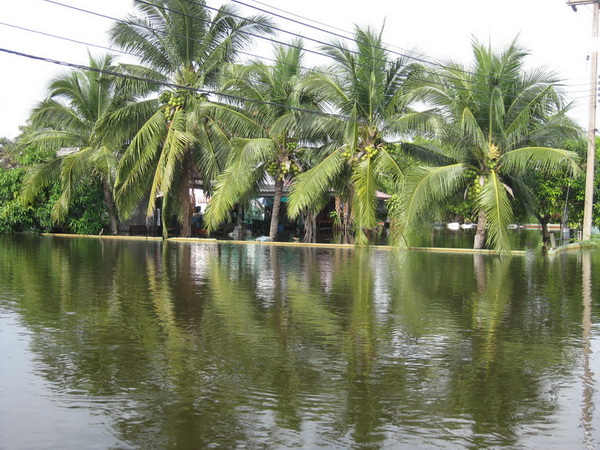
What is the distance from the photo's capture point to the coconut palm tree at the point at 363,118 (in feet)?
69.5

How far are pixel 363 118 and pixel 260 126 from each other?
3890 millimetres

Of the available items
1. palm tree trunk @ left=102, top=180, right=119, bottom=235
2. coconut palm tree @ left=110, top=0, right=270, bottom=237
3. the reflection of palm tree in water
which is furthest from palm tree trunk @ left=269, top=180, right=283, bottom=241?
the reflection of palm tree in water

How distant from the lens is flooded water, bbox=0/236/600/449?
5.05 meters

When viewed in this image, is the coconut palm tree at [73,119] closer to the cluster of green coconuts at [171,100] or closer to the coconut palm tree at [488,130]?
the cluster of green coconuts at [171,100]

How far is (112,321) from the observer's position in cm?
901

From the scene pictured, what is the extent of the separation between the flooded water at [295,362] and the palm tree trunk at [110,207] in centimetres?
1571

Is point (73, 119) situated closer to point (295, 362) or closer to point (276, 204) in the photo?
point (276, 204)

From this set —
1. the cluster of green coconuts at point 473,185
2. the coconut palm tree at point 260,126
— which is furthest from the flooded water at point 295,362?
the coconut palm tree at point 260,126

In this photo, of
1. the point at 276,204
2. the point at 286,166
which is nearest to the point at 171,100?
the point at 286,166

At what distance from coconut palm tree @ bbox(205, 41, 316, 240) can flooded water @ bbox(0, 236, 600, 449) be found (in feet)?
28.9

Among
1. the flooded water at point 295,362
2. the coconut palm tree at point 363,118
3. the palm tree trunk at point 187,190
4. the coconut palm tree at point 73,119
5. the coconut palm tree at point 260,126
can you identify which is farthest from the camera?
the coconut palm tree at point 73,119

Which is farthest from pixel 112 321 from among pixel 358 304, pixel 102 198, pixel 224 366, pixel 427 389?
pixel 102 198

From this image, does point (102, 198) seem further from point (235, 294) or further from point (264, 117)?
point (235, 294)

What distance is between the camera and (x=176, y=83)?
24.5 meters
